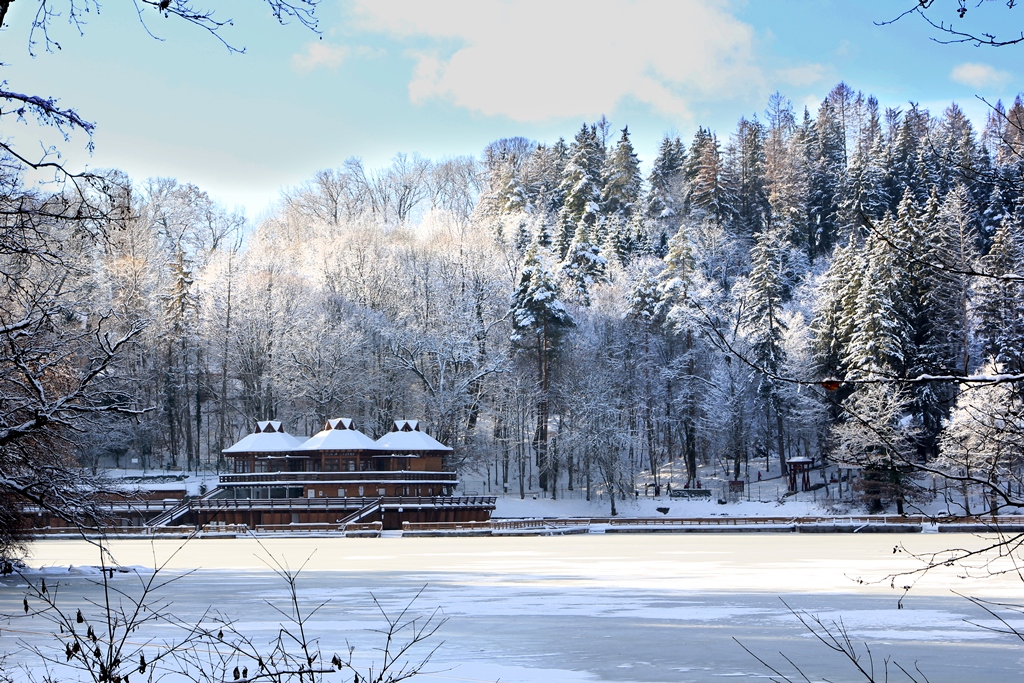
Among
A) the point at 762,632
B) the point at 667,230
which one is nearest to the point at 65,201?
the point at 762,632

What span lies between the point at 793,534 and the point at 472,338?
24897mm

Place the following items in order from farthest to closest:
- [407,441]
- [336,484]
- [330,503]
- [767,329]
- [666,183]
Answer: [666,183], [767,329], [407,441], [336,484], [330,503]

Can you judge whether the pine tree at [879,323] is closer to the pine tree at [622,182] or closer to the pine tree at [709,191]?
the pine tree at [709,191]

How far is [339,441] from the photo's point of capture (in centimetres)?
5638

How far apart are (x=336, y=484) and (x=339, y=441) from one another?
2384 millimetres

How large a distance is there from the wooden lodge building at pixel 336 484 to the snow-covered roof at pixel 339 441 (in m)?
0.05

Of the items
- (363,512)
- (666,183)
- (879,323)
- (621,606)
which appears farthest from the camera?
(666,183)

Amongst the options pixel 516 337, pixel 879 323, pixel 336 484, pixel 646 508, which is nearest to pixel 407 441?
pixel 336 484

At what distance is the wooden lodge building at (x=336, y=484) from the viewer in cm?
5375

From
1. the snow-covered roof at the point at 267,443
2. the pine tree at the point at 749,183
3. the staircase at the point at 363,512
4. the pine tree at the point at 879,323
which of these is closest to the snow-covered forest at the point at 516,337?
the pine tree at the point at 879,323

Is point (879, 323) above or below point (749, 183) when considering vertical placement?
below

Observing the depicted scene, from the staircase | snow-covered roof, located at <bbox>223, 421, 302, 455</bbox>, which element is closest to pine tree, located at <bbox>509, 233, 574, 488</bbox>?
the staircase

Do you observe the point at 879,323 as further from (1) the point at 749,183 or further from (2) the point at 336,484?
(1) the point at 749,183

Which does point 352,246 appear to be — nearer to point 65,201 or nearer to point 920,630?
point 920,630
